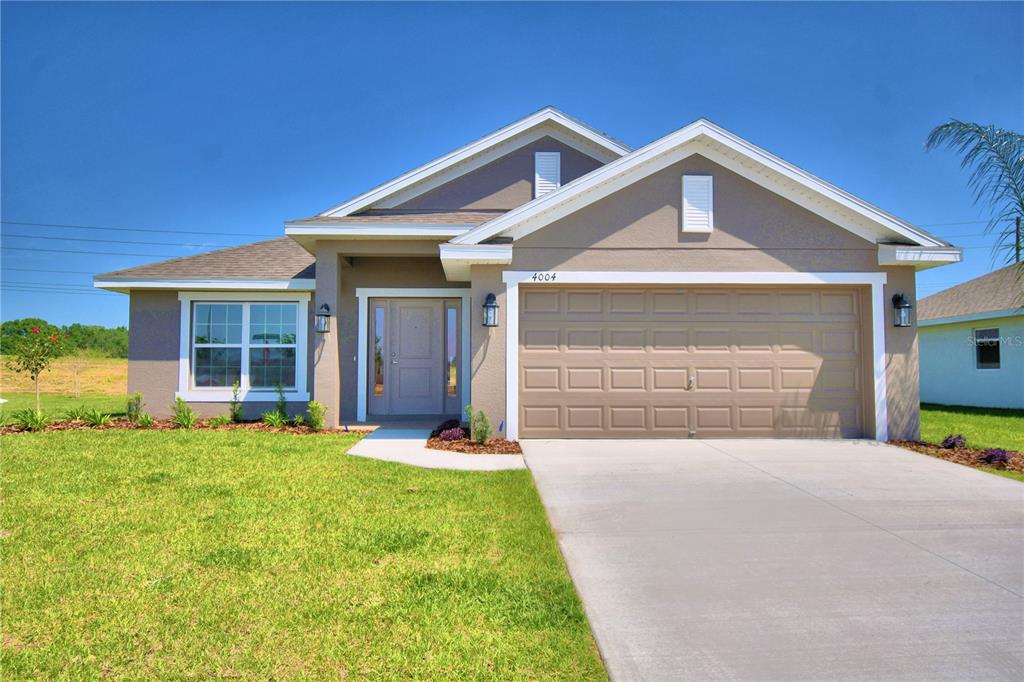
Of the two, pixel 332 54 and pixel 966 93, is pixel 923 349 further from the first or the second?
pixel 332 54

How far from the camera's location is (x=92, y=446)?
8.02 metres

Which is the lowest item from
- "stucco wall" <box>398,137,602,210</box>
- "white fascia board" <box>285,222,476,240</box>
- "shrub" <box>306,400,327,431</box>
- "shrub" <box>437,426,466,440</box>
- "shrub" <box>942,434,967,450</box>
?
"shrub" <box>942,434,967,450</box>

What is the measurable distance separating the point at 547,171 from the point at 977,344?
14.3m

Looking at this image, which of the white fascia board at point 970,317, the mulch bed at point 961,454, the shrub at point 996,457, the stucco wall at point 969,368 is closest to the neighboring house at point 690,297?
the mulch bed at point 961,454

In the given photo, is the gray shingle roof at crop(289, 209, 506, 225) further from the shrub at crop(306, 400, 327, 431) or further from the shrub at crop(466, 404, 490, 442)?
the shrub at crop(466, 404, 490, 442)

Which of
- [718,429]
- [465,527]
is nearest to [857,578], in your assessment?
[465,527]

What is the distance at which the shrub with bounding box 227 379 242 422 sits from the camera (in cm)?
1096

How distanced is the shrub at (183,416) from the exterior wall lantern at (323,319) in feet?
10.4

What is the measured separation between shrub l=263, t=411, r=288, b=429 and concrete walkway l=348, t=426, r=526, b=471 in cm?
223

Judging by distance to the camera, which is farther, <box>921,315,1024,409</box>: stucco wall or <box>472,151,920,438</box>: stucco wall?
<box>921,315,1024,409</box>: stucco wall

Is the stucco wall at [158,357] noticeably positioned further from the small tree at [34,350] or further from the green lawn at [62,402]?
the green lawn at [62,402]

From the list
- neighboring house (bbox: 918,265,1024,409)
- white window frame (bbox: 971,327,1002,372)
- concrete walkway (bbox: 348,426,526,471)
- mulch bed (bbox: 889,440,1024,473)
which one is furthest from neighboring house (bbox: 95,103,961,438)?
white window frame (bbox: 971,327,1002,372)

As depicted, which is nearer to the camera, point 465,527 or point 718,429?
point 465,527

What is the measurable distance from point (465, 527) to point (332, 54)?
1216 centimetres
